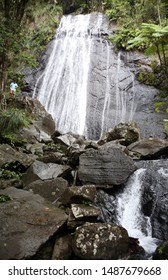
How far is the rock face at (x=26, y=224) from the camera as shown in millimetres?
4281

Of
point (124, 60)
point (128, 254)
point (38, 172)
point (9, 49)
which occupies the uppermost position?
point (124, 60)

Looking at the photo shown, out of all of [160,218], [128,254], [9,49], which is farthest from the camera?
[9,49]

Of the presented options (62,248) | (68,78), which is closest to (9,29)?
(62,248)

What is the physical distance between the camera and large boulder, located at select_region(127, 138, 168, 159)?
8.45 m

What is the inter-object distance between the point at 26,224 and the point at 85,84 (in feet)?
37.1

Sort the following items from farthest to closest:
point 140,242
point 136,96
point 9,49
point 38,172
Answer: point 136,96, point 9,49, point 38,172, point 140,242

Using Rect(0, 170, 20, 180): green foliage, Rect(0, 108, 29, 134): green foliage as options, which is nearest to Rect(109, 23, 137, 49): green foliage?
Rect(0, 108, 29, 134): green foliage

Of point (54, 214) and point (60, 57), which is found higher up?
point (60, 57)

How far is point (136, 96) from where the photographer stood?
1438 cm

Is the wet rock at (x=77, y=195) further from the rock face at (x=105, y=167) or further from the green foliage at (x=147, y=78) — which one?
the green foliage at (x=147, y=78)

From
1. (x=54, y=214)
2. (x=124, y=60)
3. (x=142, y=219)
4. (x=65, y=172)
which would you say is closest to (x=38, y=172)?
(x=65, y=172)

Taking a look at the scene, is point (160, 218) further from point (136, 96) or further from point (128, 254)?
point (136, 96)

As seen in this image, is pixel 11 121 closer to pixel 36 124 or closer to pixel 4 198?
pixel 36 124

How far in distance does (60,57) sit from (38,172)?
11.4m
